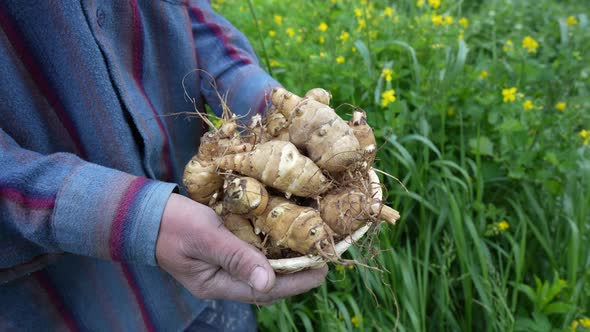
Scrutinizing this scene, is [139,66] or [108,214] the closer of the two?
[108,214]

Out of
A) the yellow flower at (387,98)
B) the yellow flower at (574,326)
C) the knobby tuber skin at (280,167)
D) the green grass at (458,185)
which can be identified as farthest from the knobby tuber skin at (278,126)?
the yellow flower at (574,326)

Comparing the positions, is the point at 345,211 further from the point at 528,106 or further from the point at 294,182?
the point at 528,106

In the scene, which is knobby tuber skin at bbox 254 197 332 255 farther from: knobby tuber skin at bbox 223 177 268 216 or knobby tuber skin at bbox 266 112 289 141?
knobby tuber skin at bbox 266 112 289 141

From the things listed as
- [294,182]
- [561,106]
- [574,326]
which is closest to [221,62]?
[294,182]

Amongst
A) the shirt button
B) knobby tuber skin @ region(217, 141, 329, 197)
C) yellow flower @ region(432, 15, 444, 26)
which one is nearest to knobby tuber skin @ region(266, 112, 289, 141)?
knobby tuber skin @ region(217, 141, 329, 197)

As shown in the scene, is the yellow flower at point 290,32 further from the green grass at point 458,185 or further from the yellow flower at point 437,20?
the yellow flower at point 437,20

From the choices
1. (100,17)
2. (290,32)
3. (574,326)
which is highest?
(100,17)

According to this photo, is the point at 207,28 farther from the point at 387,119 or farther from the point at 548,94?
the point at 548,94
